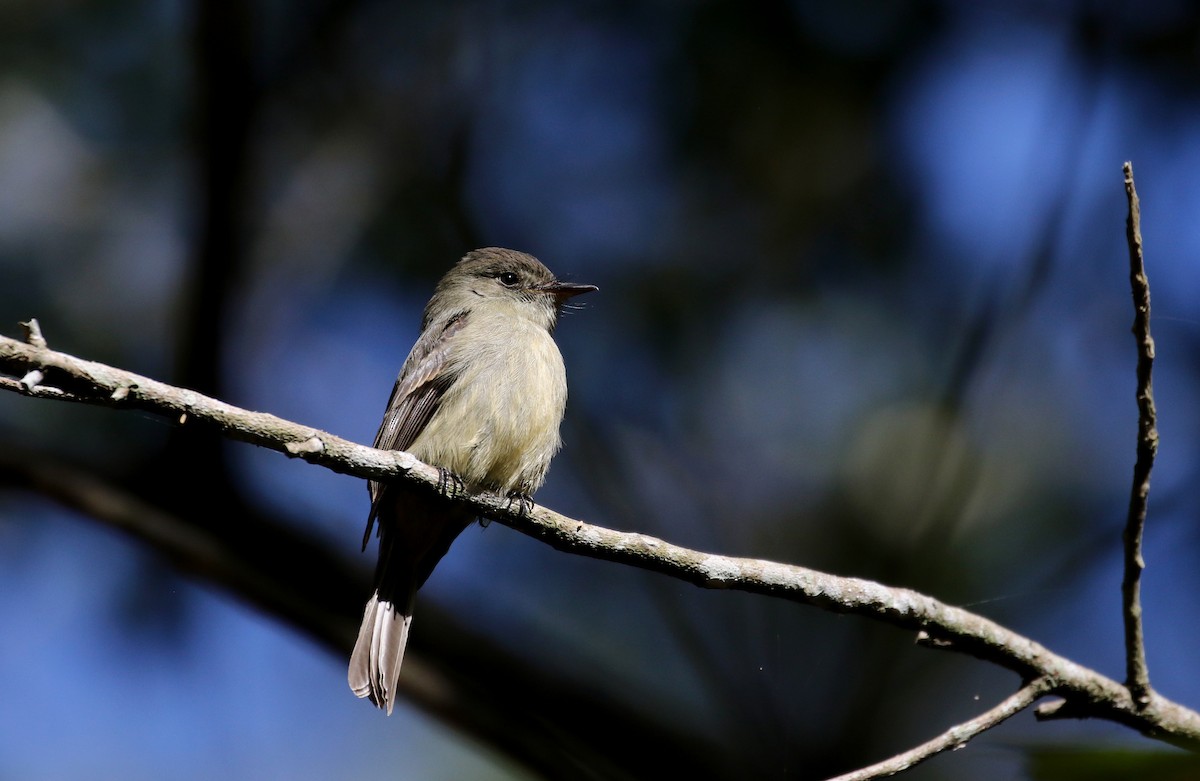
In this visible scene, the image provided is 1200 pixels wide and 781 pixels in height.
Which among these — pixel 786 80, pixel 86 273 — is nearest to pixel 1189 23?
pixel 786 80

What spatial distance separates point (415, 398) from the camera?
406 centimetres

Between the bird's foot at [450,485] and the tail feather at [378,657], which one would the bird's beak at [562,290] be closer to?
the bird's foot at [450,485]

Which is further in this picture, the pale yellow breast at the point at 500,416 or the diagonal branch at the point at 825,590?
the pale yellow breast at the point at 500,416

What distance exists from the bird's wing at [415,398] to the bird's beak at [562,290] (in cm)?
49

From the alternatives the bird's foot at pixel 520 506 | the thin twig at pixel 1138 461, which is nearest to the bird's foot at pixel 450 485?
the bird's foot at pixel 520 506

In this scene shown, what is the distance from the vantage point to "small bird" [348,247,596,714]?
147 inches

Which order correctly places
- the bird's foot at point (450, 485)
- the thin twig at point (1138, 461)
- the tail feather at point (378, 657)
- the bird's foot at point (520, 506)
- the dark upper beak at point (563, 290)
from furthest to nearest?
the dark upper beak at point (563, 290) < the tail feather at point (378, 657) < the bird's foot at point (450, 485) < the bird's foot at point (520, 506) < the thin twig at point (1138, 461)

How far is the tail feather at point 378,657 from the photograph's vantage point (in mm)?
3705

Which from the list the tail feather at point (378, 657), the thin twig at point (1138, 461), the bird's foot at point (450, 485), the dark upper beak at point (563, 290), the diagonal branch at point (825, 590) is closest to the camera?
the thin twig at point (1138, 461)

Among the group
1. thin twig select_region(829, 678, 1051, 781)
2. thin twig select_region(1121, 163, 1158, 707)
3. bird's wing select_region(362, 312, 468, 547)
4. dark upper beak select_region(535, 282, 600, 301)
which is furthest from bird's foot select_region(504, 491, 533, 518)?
thin twig select_region(1121, 163, 1158, 707)

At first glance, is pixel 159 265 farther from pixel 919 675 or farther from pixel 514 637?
pixel 919 675

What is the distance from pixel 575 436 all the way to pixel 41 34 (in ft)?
9.21

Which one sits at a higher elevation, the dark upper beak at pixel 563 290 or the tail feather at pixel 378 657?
the dark upper beak at pixel 563 290

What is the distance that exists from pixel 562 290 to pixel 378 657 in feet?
5.27
